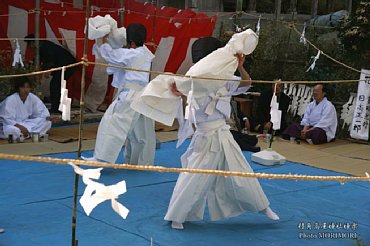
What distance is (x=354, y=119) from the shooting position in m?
7.53

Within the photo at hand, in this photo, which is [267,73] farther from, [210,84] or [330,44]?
[210,84]

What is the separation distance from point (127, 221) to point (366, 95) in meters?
4.68

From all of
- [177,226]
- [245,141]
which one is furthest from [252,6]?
[177,226]

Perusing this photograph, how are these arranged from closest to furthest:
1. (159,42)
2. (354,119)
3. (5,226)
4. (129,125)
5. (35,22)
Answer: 1. (5,226)
2. (129,125)
3. (35,22)
4. (354,119)
5. (159,42)

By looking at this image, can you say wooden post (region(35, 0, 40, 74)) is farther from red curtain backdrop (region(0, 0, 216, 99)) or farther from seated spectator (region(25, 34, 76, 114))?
seated spectator (region(25, 34, 76, 114))

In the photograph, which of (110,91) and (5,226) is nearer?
(5,226)

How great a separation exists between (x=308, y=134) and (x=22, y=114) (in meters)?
3.59

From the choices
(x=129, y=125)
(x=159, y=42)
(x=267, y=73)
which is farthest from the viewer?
(x=267, y=73)

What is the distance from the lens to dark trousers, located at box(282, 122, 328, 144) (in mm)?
7242

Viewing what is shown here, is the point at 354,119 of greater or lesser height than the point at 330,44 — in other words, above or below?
below

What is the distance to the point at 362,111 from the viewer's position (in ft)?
24.5

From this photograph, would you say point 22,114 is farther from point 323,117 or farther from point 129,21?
point 323,117

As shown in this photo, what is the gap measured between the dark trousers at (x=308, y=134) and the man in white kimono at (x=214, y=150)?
11.3 ft

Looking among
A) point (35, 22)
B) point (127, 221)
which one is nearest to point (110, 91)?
point (35, 22)
